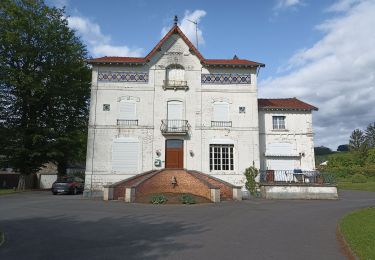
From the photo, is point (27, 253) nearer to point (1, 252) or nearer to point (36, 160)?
point (1, 252)

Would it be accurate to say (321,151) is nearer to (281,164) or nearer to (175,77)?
(281,164)

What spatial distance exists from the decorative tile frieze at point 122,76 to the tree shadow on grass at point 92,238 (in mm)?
15124

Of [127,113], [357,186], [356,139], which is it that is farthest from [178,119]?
[356,139]

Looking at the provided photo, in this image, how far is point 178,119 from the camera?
26438 mm

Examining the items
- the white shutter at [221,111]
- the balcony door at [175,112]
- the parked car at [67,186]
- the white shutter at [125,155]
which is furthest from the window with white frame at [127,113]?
the parked car at [67,186]

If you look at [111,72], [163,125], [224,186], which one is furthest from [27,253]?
[111,72]

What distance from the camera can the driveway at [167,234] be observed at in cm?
783

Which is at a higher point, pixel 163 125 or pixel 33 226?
pixel 163 125

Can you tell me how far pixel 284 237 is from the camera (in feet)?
32.6

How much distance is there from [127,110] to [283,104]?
1281 centimetres

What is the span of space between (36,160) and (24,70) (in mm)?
7923

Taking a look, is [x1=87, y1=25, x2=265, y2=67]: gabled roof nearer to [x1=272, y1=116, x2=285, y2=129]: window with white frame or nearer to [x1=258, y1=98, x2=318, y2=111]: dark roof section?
[x1=258, y1=98, x2=318, y2=111]: dark roof section

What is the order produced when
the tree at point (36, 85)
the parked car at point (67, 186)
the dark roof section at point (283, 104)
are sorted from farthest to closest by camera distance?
the tree at point (36, 85) < the dark roof section at point (283, 104) < the parked car at point (67, 186)

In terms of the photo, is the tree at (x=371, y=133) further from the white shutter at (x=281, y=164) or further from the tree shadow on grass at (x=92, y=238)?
the tree shadow on grass at (x=92, y=238)
